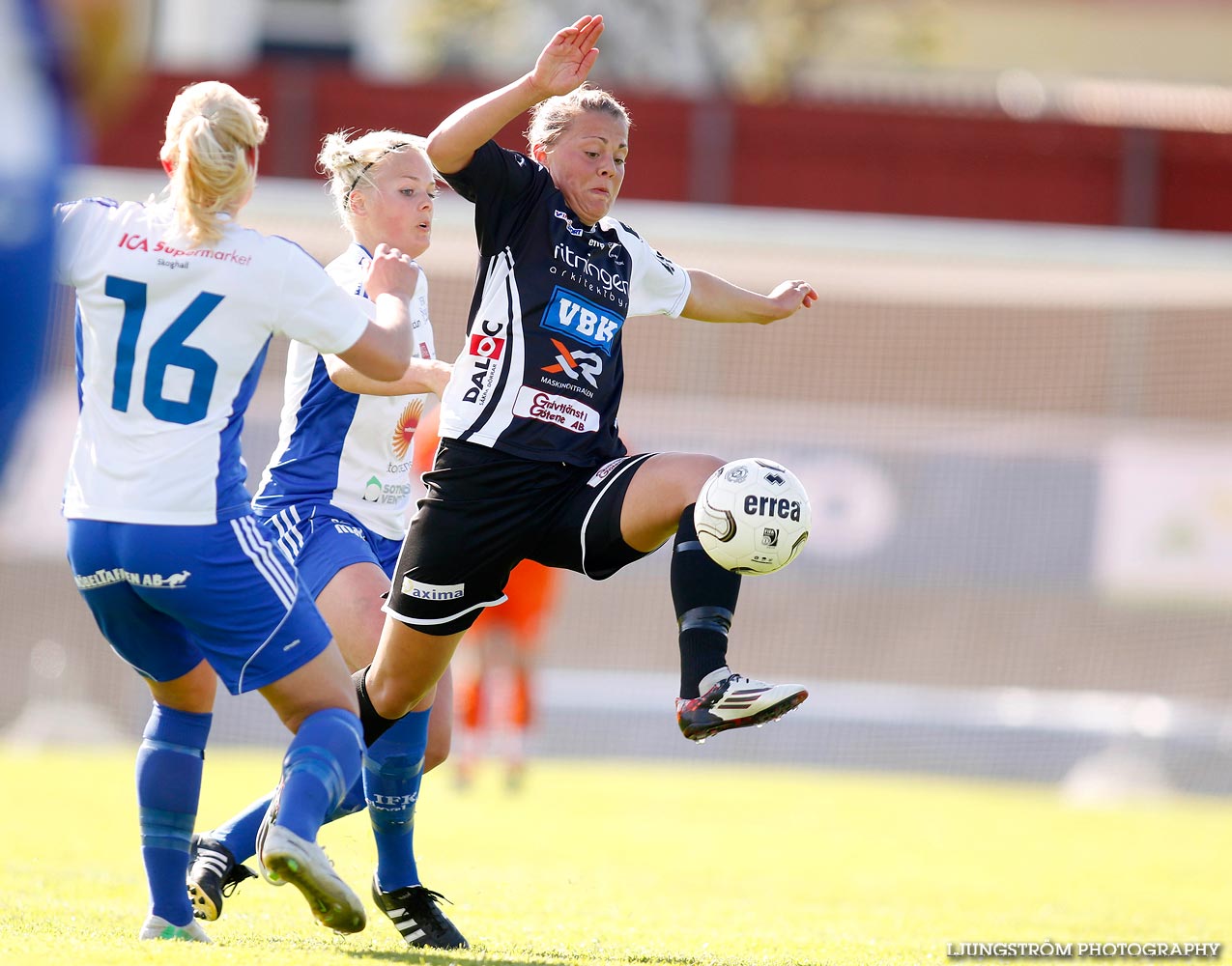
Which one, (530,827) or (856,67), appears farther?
(856,67)

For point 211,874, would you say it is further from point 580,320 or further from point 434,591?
point 580,320

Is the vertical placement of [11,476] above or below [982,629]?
above

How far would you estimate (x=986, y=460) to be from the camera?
14234mm

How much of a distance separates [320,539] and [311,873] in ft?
5.17

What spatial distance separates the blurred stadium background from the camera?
13164 millimetres

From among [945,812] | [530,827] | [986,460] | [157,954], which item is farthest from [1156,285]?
[157,954]

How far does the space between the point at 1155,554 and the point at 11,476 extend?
12.0 meters

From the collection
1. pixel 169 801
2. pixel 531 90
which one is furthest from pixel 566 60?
pixel 169 801

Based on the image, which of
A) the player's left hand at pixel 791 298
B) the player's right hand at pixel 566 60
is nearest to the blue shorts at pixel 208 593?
the player's right hand at pixel 566 60

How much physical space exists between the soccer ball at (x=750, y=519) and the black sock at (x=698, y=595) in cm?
4

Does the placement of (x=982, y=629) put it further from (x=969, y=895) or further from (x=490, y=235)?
(x=490, y=235)

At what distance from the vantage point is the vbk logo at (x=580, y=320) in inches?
185

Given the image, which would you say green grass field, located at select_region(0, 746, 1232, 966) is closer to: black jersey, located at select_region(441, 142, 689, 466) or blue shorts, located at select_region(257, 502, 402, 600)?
blue shorts, located at select_region(257, 502, 402, 600)

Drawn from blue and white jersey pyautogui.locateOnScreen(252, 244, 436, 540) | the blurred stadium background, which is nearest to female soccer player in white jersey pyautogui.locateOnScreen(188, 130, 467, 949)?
blue and white jersey pyautogui.locateOnScreen(252, 244, 436, 540)
